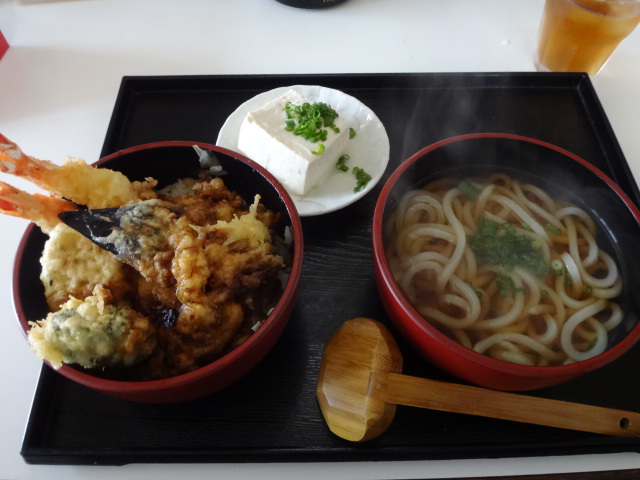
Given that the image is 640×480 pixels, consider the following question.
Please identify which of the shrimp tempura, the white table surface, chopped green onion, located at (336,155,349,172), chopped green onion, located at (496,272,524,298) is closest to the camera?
the shrimp tempura

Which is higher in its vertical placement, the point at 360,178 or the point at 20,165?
the point at 20,165

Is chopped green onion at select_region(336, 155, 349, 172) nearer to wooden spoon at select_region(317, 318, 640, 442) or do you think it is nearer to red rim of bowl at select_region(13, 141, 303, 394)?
red rim of bowl at select_region(13, 141, 303, 394)

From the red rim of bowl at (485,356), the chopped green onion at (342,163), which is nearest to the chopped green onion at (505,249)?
the red rim of bowl at (485,356)

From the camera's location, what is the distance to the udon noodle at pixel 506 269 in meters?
1.10

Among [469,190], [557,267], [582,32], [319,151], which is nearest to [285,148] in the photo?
[319,151]

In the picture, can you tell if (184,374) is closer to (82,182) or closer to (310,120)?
(82,182)

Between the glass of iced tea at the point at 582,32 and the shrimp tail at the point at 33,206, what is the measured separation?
6.07 ft

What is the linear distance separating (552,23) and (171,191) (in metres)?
1.62

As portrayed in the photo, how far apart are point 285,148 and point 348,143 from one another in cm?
28

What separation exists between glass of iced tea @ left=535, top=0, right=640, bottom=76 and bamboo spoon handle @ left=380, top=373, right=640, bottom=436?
1.42 meters

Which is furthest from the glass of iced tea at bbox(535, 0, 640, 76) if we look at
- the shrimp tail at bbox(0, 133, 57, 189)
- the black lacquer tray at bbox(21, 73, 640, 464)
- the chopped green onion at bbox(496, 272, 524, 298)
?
the shrimp tail at bbox(0, 133, 57, 189)

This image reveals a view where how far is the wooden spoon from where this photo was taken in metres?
1.03

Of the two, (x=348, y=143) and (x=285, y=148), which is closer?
(x=285, y=148)

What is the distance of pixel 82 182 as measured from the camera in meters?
1.09
